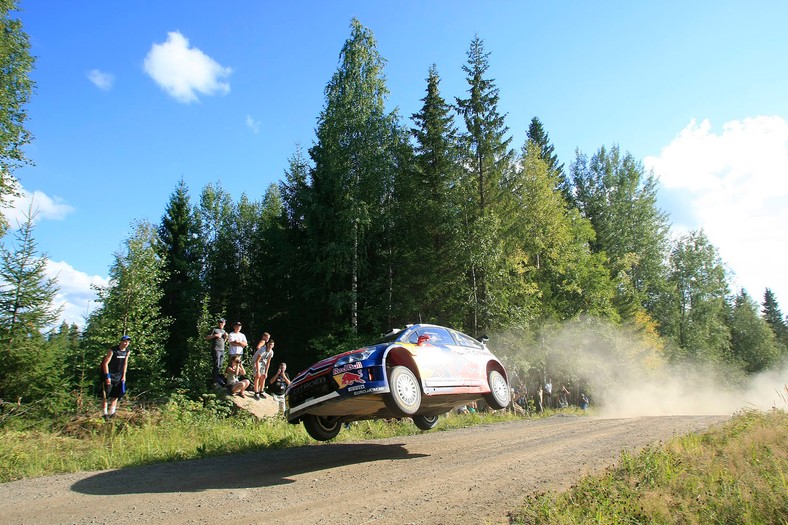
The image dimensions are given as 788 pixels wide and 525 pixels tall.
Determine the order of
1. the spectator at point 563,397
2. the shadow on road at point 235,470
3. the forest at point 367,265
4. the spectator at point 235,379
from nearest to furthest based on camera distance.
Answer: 1. the shadow on road at point 235,470
2. the spectator at point 235,379
3. the forest at point 367,265
4. the spectator at point 563,397

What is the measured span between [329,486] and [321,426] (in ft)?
7.95

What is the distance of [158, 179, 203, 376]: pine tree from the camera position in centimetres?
3438

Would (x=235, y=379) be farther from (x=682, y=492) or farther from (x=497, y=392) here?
(x=682, y=492)

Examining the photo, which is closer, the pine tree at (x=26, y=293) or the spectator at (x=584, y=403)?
the pine tree at (x=26, y=293)

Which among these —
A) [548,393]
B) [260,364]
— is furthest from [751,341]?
[260,364]

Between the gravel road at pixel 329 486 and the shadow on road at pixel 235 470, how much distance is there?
2cm

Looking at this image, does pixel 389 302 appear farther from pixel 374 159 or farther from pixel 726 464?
pixel 726 464

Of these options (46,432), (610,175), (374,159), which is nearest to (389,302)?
(374,159)

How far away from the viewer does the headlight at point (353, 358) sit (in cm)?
778

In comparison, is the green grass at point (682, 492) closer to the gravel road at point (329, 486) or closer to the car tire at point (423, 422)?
the gravel road at point (329, 486)

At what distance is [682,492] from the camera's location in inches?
252

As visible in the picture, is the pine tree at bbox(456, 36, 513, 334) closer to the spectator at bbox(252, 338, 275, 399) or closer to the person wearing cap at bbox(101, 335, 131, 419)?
the spectator at bbox(252, 338, 275, 399)

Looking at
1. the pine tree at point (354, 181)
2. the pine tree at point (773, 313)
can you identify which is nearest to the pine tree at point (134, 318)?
the pine tree at point (354, 181)

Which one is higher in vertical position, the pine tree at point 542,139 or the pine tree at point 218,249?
the pine tree at point 542,139
